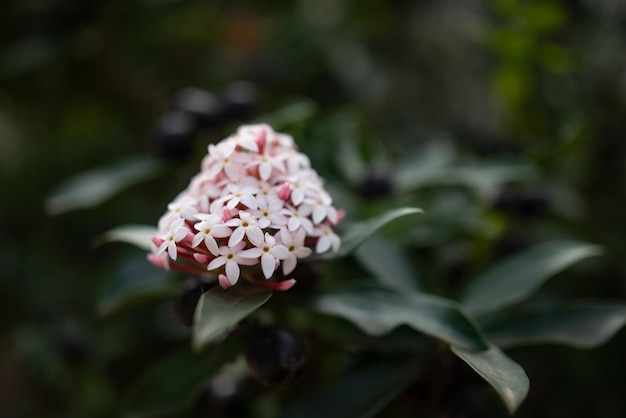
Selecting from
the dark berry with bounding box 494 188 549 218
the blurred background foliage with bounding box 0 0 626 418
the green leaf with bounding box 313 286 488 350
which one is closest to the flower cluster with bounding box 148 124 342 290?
the green leaf with bounding box 313 286 488 350

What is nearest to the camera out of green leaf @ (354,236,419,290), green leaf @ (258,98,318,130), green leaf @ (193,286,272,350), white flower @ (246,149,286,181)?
green leaf @ (193,286,272,350)

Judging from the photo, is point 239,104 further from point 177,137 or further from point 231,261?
point 231,261

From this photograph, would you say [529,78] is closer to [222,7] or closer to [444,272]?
[444,272]

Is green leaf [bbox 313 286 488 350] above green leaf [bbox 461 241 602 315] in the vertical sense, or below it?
above

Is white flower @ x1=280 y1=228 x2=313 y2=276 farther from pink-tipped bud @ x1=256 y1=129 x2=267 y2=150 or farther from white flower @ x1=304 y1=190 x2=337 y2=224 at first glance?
pink-tipped bud @ x1=256 y1=129 x2=267 y2=150

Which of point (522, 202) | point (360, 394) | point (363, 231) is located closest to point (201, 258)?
point (363, 231)
